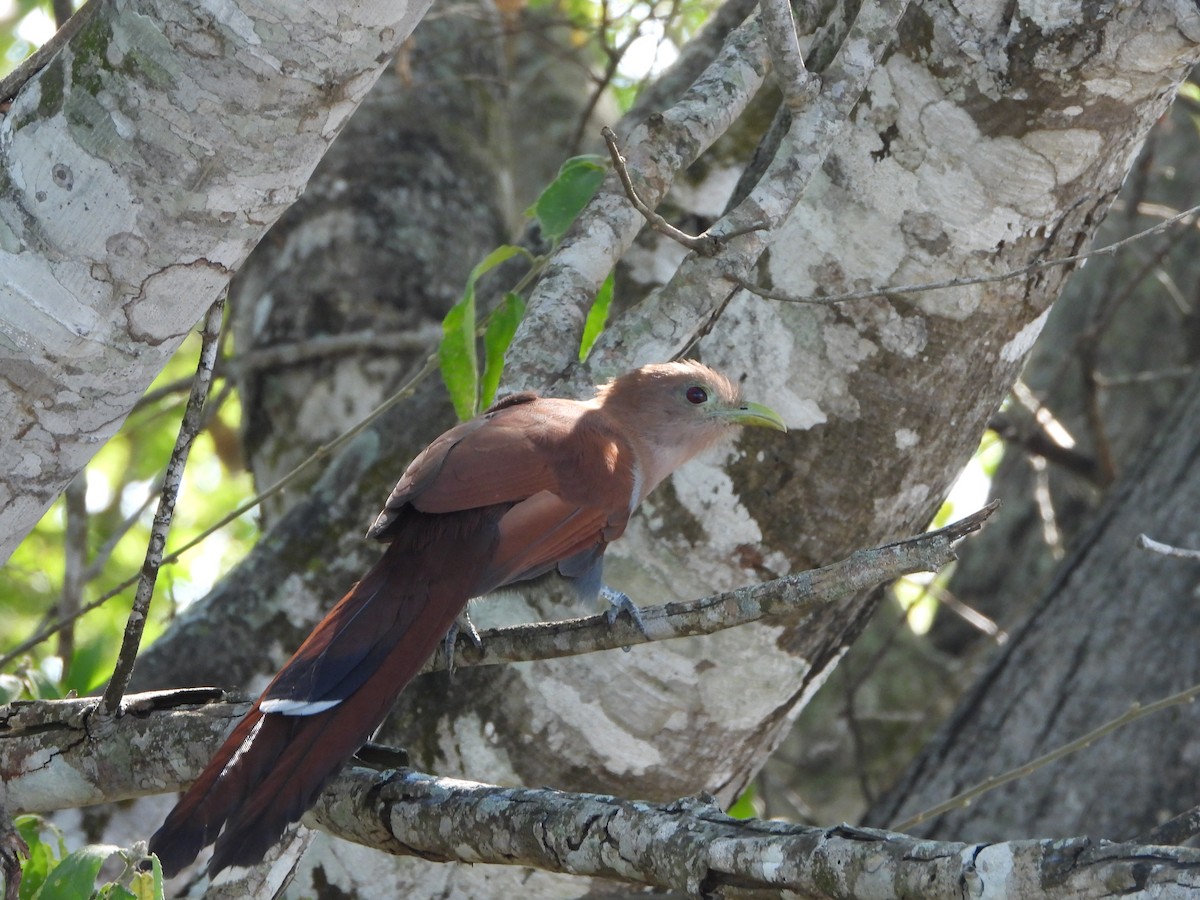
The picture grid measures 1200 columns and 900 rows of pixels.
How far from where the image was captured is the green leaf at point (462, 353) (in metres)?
2.49

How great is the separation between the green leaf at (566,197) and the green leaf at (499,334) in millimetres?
172

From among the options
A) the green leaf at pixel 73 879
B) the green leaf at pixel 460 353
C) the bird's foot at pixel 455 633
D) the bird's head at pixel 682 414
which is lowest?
the green leaf at pixel 73 879

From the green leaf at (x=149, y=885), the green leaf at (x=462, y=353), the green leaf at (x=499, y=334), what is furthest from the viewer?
the green leaf at (x=499, y=334)

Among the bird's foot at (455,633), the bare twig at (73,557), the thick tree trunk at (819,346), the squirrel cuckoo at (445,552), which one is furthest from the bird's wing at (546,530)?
the bare twig at (73,557)

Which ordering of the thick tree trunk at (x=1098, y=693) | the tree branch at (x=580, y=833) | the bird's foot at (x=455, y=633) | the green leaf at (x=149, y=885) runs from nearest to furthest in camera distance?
the tree branch at (x=580, y=833)
the green leaf at (x=149, y=885)
the bird's foot at (x=455, y=633)
the thick tree trunk at (x=1098, y=693)

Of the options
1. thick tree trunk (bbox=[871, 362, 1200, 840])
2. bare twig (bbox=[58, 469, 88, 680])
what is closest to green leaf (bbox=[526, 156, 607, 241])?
bare twig (bbox=[58, 469, 88, 680])

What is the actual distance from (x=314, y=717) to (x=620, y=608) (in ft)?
2.24

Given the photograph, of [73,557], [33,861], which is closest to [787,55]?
[33,861]

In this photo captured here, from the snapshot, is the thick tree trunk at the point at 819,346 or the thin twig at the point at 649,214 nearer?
the thin twig at the point at 649,214

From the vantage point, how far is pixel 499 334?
267 cm

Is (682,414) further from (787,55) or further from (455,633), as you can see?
(787,55)

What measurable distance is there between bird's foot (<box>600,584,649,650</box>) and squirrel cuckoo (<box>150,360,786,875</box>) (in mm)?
36

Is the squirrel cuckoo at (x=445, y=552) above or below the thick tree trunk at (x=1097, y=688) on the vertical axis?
below

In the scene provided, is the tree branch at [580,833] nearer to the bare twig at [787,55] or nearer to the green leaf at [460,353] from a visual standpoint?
the green leaf at [460,353]
